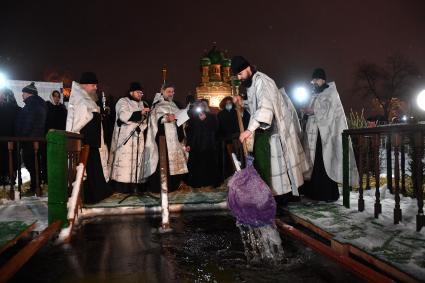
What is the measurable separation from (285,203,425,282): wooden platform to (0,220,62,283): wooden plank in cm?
295


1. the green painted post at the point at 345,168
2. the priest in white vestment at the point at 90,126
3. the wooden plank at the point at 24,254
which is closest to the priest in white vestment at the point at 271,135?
the green painted post at the point at 345,168

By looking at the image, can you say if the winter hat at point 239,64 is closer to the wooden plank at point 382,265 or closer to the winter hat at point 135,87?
the wooden plank at point 382,265

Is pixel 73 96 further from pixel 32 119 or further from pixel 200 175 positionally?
pixel 200 175

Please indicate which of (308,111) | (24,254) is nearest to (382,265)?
(24,254)

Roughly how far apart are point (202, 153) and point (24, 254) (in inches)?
226

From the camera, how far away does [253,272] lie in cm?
360

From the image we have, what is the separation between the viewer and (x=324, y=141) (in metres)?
6.65

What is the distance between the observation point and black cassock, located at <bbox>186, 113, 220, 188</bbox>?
914 centimetres

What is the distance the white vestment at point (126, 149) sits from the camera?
8.18m

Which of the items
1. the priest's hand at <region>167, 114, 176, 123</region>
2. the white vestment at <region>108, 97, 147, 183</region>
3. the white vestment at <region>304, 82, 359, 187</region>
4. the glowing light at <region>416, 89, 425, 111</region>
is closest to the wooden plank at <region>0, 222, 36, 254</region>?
the white vestment at <region>108, 97, 147, 183</region>

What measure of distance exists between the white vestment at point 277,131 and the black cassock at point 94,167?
9.74 feet

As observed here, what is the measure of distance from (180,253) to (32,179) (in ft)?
19.1

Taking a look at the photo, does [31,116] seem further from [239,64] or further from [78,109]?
[239,64]

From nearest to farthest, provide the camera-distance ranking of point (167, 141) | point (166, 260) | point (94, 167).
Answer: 1. point (166, 260)
2. point (94, 167)
3. point (167, 141)
